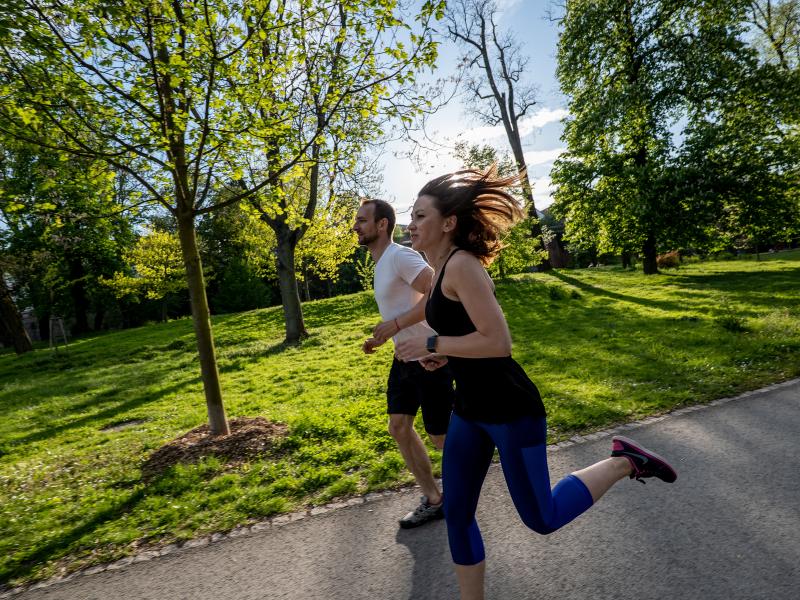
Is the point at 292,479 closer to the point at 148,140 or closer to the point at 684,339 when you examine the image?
the point at 148,140

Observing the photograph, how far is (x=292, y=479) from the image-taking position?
429 centimetres

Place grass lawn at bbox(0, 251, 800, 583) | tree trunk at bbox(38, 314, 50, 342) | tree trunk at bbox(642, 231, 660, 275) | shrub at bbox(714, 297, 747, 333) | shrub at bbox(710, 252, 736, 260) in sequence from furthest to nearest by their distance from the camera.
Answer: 1. shrub at bbox(710, 252, 736, 260)
2. tree trunk at bbox(38, 314, 50, 342)
3. tree trunk at bbox(642, 231, 660, 275)
4. shrub at bbox(714, 297, 747, 333)
5. grass lawn at bbox(0, 251, 800, 583)

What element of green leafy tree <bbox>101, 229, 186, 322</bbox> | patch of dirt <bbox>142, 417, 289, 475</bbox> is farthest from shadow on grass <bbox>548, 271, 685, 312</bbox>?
green leafy tree <bbox>101, 229, 186, 322</bbox>

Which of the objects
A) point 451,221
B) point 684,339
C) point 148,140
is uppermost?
point 148,140

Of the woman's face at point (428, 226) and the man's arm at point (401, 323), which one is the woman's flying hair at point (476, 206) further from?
the man's arm at point (401, 323)

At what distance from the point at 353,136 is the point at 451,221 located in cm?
428

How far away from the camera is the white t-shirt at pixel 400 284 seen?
3.06m

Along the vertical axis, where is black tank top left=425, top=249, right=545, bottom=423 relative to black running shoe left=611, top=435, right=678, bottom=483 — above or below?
above

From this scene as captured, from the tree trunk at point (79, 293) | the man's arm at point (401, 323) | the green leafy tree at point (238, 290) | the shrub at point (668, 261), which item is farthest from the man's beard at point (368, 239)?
the green leafy tree at point (238, 290)

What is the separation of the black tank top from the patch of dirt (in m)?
3.83

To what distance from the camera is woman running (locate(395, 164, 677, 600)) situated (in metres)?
1.96

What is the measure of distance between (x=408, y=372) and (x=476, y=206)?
144 cm

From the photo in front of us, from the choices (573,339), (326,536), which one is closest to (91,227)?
(326,536)

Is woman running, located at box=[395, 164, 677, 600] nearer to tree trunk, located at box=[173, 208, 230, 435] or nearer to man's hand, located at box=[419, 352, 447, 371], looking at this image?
man's hand, located at box=[419, 352, 447, 371]
